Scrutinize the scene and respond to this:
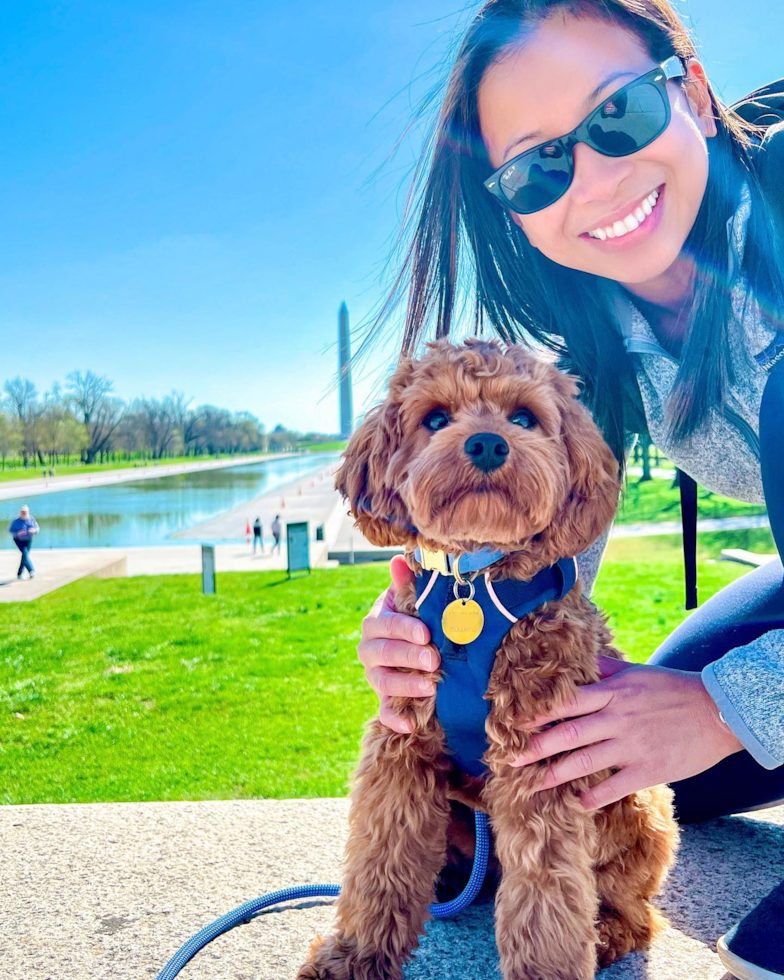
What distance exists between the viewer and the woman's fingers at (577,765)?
154 centimetres

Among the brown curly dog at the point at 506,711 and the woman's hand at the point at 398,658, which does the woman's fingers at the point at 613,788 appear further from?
the woman's hand at the point at 398,658

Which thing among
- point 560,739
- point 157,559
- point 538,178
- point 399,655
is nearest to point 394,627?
point 399,655

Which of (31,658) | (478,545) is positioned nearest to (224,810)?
(478,545)

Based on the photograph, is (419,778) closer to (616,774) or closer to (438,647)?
(438,647)

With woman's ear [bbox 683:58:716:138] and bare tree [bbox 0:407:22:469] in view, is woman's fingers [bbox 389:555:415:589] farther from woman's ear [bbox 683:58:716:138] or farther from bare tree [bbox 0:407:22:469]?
bare tree [bbox 0:407:22:469]

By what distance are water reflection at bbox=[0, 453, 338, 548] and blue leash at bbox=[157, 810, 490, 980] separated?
30.2 m

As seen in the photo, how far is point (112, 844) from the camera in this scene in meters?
2.41

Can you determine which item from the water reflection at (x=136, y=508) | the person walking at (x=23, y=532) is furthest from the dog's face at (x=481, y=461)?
the water reflection at (x=136, y=508)

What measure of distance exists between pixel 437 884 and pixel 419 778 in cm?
52

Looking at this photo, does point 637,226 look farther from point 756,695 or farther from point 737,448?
point 756,695

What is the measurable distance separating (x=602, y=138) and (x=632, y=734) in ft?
4.83

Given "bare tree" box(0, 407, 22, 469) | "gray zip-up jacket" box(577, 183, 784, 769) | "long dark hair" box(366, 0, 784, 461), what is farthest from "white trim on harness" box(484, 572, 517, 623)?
"bare tree" box(0, 407, 22, 469)

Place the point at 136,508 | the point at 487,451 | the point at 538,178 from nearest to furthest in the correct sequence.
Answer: the point at 487,451, the point at 538,178, the point at 136,508

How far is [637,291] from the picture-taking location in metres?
2.22
